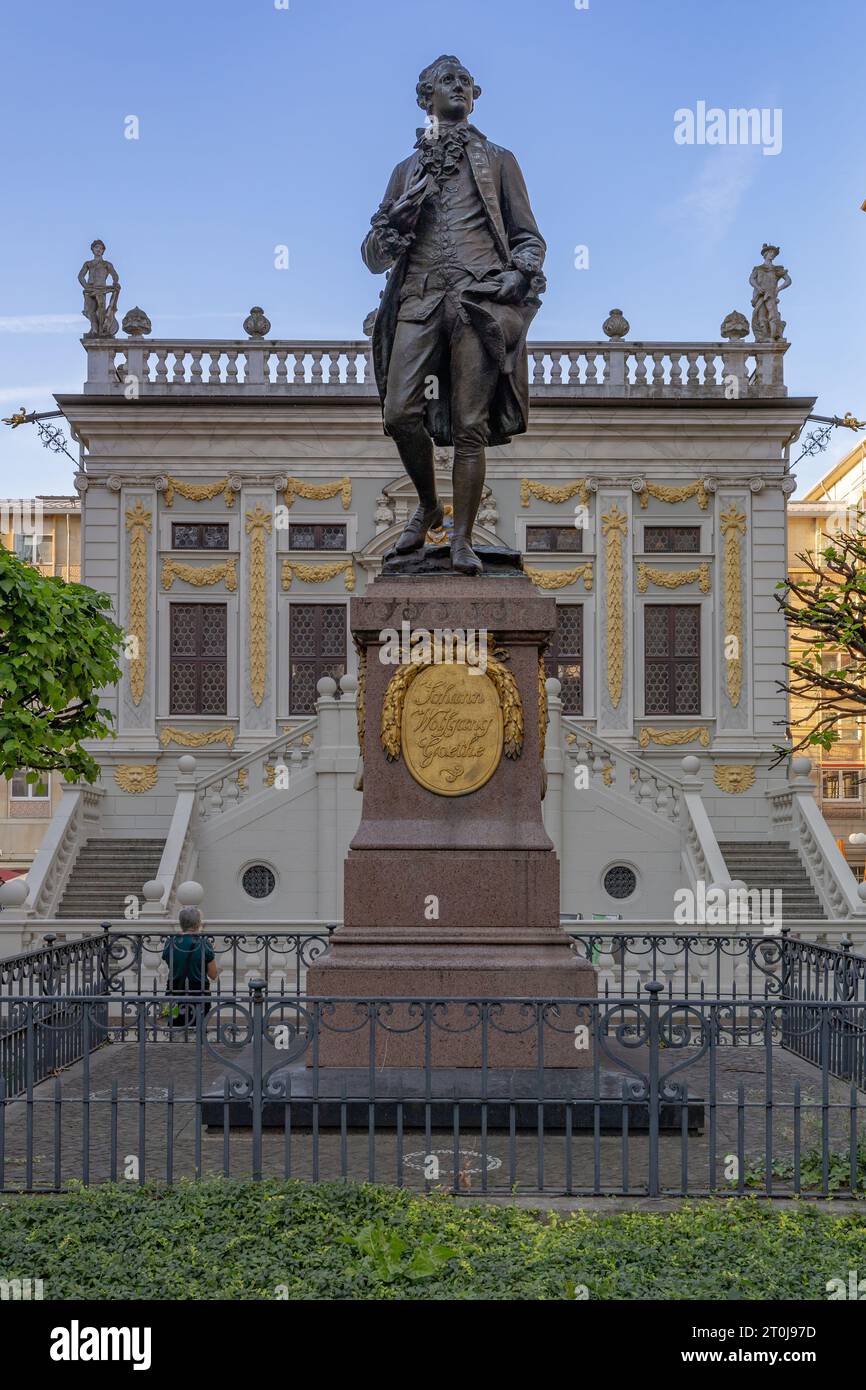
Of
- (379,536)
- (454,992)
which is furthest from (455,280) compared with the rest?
(379,536)

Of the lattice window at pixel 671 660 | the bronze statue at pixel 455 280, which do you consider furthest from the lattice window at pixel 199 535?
the bronze statue at pixel 455 280

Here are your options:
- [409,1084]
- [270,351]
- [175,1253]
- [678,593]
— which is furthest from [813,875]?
[175,1253]

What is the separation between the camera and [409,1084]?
8.02 m

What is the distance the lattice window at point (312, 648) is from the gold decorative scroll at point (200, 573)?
4.62 ft

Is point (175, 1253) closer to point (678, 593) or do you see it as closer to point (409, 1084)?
point (409, 1084)

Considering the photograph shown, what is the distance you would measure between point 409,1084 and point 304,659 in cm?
2217

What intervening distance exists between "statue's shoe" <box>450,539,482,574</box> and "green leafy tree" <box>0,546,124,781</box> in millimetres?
9489

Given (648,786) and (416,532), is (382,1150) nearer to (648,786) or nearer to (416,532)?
(416,532)

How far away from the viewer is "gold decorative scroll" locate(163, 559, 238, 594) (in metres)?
29.8

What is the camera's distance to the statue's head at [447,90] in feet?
31.3

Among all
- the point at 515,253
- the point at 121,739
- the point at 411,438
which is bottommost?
the point at 121,739

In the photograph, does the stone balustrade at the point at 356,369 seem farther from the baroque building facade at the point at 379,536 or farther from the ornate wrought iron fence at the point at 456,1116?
the ornate wrought iron fence at the point at 456,1116

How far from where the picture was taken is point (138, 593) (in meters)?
29.8
